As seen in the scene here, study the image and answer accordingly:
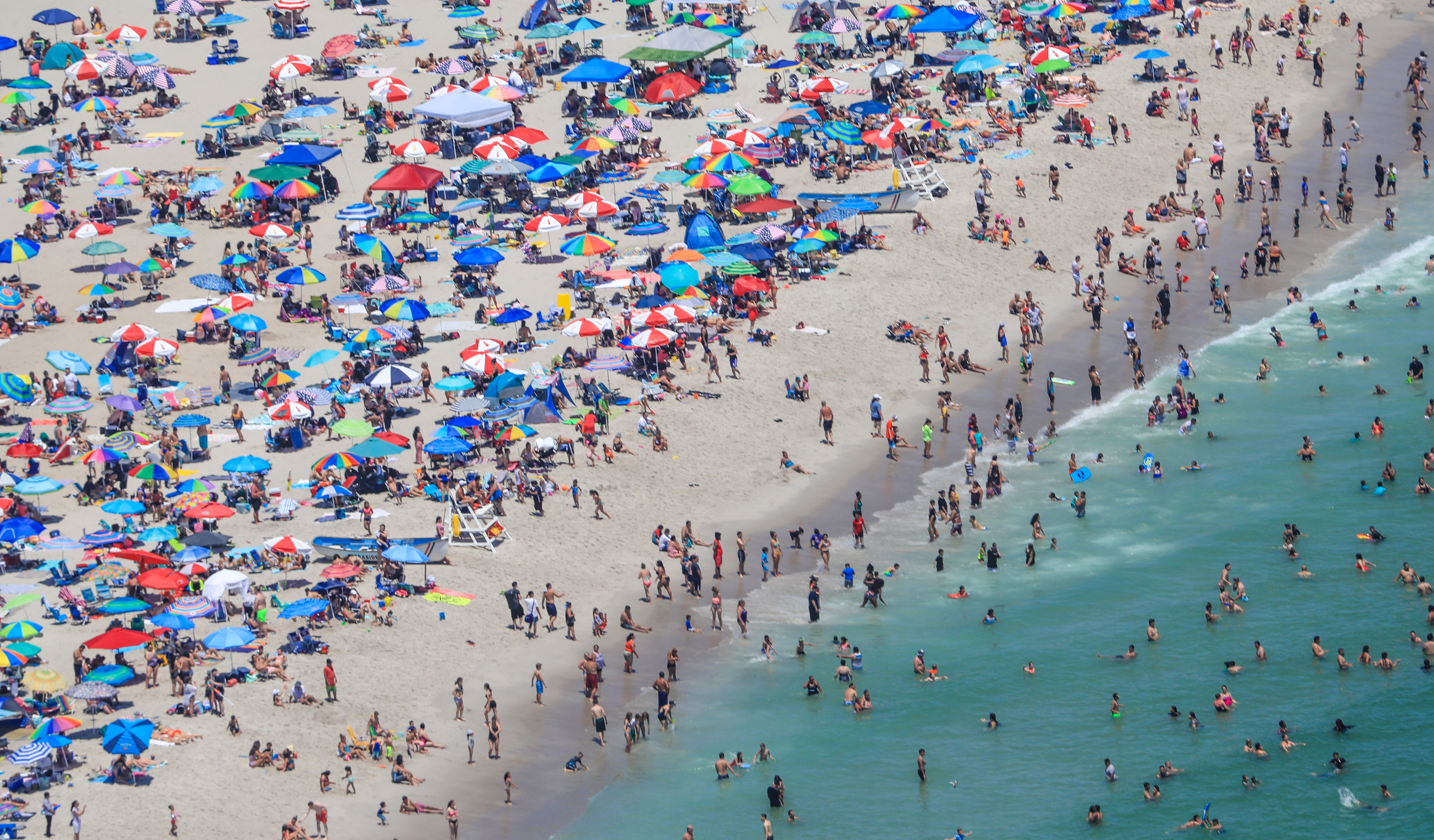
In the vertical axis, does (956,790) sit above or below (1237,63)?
below

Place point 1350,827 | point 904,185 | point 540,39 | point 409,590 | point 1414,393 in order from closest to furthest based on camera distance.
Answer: point 1350,827
point 409,590
point 1414,393
point 904,185
point 540,39

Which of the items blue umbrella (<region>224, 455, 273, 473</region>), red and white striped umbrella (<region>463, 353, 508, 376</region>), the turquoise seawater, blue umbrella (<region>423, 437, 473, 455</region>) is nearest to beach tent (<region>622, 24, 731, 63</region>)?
red and white striped umbrella (<region>463, 353, 508, 376</region>)

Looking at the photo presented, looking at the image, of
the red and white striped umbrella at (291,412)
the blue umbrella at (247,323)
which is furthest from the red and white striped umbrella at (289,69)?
the red and white striped umbrella at (291,412)

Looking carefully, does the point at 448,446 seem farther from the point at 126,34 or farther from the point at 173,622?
the point at 126,34

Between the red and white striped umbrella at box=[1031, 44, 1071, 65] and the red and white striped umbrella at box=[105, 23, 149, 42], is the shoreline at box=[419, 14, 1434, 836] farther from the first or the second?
the red and white striped umbrella at box=[105, 23, 149, 42]

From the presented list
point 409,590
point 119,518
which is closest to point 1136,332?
point 409,590

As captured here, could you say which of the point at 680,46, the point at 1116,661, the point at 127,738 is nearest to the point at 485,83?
the point at 680,46

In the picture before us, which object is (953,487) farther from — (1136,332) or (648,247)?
(648,247)
